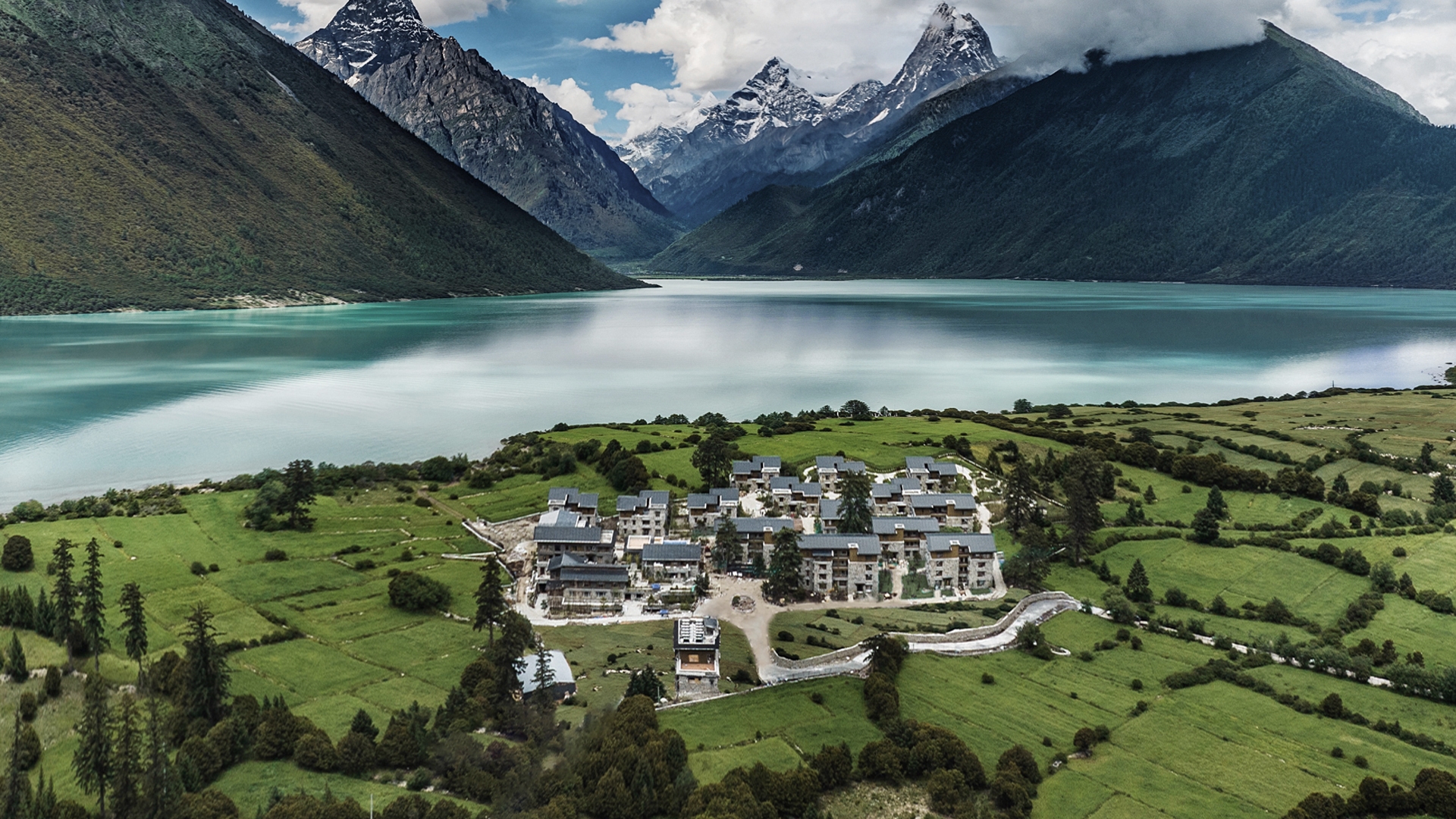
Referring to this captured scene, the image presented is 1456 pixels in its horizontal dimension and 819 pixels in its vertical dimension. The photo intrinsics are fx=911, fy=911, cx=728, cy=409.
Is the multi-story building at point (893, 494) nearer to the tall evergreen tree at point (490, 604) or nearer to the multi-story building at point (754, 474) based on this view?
the multi-story building at point (754, 474)

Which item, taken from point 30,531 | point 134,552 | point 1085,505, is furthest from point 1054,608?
point 30,531

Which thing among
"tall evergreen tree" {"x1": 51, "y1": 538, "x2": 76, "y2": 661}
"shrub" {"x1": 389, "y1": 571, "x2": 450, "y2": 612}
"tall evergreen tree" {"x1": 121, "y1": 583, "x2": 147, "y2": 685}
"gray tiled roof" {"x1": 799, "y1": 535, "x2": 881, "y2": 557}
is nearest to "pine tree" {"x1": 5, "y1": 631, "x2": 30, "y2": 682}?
"tall evergreen tree" {"x1": 51, "y1": 538, "x2": 76, "y2": 661}

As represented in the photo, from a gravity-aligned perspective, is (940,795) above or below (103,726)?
below

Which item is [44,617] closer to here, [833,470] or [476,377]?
[833,470]

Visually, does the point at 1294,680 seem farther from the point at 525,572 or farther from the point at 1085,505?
the point at 525,572

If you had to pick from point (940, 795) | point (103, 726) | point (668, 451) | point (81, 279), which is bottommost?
point (940, 795)

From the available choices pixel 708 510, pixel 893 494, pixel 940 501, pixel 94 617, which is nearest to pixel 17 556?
pixel 94 617

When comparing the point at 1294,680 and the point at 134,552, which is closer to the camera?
the point at 1294,680

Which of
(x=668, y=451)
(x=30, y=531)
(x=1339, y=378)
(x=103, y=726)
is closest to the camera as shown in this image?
(x=103, y=726)
